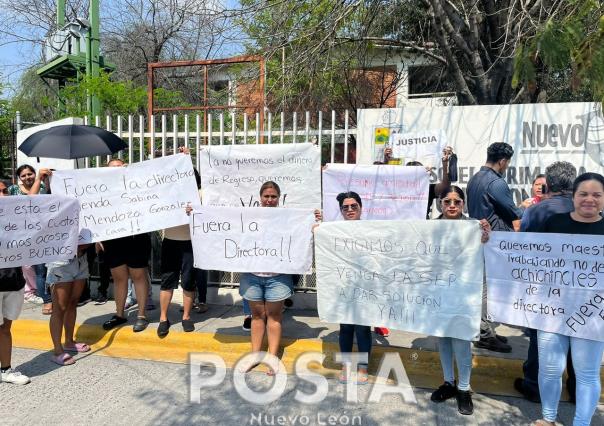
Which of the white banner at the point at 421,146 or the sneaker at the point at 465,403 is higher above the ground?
the white banner at the point at 421,146

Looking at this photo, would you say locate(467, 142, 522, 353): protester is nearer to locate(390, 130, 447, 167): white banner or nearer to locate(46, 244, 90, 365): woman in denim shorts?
locate(390, 130, 447, 167): white banner

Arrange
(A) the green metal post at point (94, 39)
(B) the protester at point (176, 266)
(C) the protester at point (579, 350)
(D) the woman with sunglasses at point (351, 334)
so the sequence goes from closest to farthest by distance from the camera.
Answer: (C) the protester at point (579, 350) < (D) the woman with sunglasses at point (351, 334) < (B) the protester at point (176, 266) < (A) the green metal post at point (94, 39)

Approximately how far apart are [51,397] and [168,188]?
214 centimetres

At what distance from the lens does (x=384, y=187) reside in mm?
5043

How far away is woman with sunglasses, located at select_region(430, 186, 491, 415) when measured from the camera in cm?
361

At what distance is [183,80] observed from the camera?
1689cm

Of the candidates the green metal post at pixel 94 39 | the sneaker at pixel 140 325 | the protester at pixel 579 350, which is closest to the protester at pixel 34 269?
the sneaker at pixel 140 325

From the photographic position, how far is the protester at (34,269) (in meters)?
4.86

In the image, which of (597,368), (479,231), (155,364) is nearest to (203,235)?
(155,364)

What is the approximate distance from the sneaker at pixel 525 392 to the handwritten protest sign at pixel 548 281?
2.41ft

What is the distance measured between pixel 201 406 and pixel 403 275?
1.84 m

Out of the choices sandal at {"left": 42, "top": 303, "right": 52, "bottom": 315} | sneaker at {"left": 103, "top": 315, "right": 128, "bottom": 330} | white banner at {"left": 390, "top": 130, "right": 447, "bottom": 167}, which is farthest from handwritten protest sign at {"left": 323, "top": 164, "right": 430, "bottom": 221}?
sandal at {"left": 42, "top": 303, "right": 52, "bottom": 315}

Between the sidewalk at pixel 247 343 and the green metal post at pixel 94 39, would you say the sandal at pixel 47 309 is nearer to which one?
the sidewalk at pixel 247 343

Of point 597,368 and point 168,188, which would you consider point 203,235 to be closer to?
point 168,188
